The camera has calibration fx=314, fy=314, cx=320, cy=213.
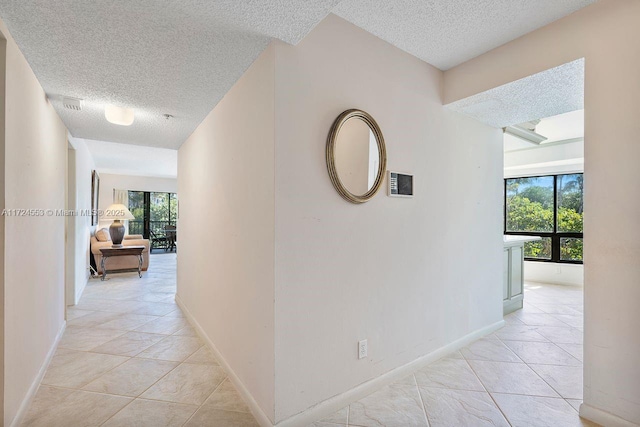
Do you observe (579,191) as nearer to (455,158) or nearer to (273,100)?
(455,158)

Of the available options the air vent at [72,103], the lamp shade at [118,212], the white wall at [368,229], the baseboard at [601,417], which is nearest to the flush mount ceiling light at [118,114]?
the air vent at [72,103]

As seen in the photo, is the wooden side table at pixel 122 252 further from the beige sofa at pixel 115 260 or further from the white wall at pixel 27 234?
the white wall at pixel 27 234

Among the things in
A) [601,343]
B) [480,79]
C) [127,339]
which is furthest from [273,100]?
[127,339]

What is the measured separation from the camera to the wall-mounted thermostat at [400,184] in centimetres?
219

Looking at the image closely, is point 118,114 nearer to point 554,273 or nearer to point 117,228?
point 117,228

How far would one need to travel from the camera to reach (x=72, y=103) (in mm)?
2510

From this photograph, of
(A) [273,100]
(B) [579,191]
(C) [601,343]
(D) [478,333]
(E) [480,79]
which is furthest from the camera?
(B) [579,191]

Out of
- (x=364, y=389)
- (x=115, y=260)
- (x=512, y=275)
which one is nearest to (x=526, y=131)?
(x=512, y=275)

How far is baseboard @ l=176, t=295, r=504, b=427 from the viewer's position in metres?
1.73

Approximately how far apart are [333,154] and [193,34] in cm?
97

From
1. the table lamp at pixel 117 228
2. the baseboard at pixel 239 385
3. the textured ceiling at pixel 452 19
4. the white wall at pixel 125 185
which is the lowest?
the baseboard at pixel 239 385

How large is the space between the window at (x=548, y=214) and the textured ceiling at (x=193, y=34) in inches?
182

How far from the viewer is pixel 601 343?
1.79 metres

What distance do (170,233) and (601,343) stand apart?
10126 mm
